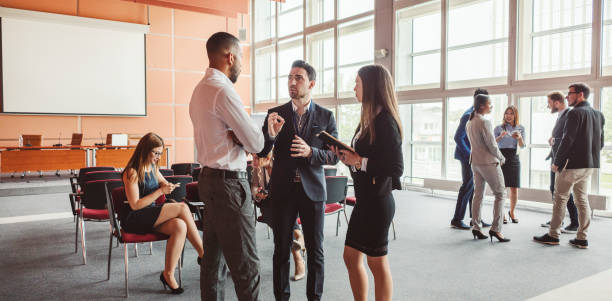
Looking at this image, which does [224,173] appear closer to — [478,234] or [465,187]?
[478,234]

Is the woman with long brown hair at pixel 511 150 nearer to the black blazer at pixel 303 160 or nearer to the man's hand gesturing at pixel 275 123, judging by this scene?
the black blazer at pixel 303 160

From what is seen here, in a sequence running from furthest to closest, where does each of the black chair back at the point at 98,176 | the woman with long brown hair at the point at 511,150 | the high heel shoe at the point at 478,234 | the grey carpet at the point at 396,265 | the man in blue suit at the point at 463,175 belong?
the woman with long brown hair at the point at 511,150
the man in blue suit at the point at 463,175
the black chair back at the point at 98,176
the high heel shoe at the point at 478,234
the grey carpet at the point at 396,265

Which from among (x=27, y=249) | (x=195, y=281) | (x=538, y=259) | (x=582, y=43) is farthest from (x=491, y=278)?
(x=582, y=43)

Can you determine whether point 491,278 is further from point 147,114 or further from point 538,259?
point 147,114

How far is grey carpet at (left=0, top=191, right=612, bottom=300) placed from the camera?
3070 millimetres

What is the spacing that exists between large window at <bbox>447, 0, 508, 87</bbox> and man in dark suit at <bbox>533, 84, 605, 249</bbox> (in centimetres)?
336

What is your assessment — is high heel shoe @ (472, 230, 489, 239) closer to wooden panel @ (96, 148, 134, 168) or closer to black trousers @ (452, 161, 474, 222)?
black trousers @ (452, 161, 474, 222)

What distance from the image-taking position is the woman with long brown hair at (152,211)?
10.4ft

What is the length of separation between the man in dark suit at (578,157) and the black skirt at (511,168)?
1162mm

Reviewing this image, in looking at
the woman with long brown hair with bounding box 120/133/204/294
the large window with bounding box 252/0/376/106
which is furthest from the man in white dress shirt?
the large window with bounding box 252/0/376/106

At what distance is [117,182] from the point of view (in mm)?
3891

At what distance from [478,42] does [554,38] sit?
51.6 inches

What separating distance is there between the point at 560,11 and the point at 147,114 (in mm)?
10305

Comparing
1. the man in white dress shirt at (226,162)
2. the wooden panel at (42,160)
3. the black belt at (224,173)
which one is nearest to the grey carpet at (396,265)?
the man in white dress shirt at (226,162)
